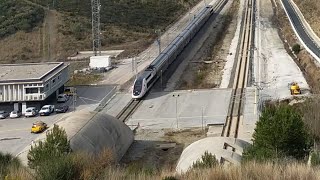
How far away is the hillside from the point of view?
250 feet

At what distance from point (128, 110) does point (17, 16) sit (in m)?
45.1

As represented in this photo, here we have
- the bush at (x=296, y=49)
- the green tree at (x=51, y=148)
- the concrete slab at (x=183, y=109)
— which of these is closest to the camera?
the green tree at (x=51, y=148)

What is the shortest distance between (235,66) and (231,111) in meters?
18.9

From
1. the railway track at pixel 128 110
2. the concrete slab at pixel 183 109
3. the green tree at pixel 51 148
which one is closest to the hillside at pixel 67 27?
the concrete slab at pixel 183 109

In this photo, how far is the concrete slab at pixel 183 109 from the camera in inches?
1732

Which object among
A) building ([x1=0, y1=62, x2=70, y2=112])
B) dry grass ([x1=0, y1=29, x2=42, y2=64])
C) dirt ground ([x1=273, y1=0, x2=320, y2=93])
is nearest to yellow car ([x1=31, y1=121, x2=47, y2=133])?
building ([x1=0, y1=62, x2=70, y2=112])

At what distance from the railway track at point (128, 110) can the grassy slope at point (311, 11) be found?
3896cm

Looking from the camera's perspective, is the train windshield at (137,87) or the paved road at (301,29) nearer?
the train windshield at (137,87)

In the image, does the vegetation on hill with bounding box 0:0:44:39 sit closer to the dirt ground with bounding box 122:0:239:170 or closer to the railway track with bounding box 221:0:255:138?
the dirt ground with bounding box 122:0:239:170

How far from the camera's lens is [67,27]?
83750 millimetres

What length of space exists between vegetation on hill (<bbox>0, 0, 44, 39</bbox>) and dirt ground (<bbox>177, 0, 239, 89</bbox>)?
28.4 metres

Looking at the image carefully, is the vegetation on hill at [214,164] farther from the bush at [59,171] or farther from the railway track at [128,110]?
the railway track at [128,110]

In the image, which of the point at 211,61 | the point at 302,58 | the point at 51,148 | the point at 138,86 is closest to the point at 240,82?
the point at 138,86

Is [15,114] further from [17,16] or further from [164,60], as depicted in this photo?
[17,16]
